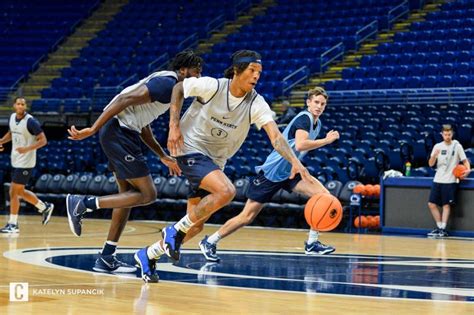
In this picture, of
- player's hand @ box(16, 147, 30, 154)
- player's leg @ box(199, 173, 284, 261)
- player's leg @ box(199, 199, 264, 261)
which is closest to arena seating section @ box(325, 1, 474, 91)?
player's hand @ box(16, 147, 30, 154)

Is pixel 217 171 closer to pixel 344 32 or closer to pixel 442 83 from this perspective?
pixel 442 83

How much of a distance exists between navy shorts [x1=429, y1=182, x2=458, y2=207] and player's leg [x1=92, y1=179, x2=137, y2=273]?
26.3ft

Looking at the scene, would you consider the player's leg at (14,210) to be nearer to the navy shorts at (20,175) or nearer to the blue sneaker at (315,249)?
the navy shorts at (20,175)

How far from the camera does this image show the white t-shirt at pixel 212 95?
7.09 meters

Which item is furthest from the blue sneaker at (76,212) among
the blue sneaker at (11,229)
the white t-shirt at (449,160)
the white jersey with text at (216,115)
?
the white t-shirt at (449,160)

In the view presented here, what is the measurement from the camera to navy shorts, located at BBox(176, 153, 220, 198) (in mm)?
7090

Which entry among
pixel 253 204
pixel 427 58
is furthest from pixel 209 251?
pixel 427 58

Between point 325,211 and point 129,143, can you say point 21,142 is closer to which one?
point 129,143

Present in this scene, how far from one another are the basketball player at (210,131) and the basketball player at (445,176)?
832cm

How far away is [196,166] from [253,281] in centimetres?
98

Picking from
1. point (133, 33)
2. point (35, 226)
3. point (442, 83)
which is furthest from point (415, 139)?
point (133, 33)

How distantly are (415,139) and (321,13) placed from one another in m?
10.5

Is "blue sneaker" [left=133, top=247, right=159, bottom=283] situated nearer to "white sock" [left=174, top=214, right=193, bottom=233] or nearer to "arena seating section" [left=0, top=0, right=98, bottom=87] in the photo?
"white sock" [left=174, top=214, right=193, bottom=233]

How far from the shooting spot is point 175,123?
6957 millimetres
